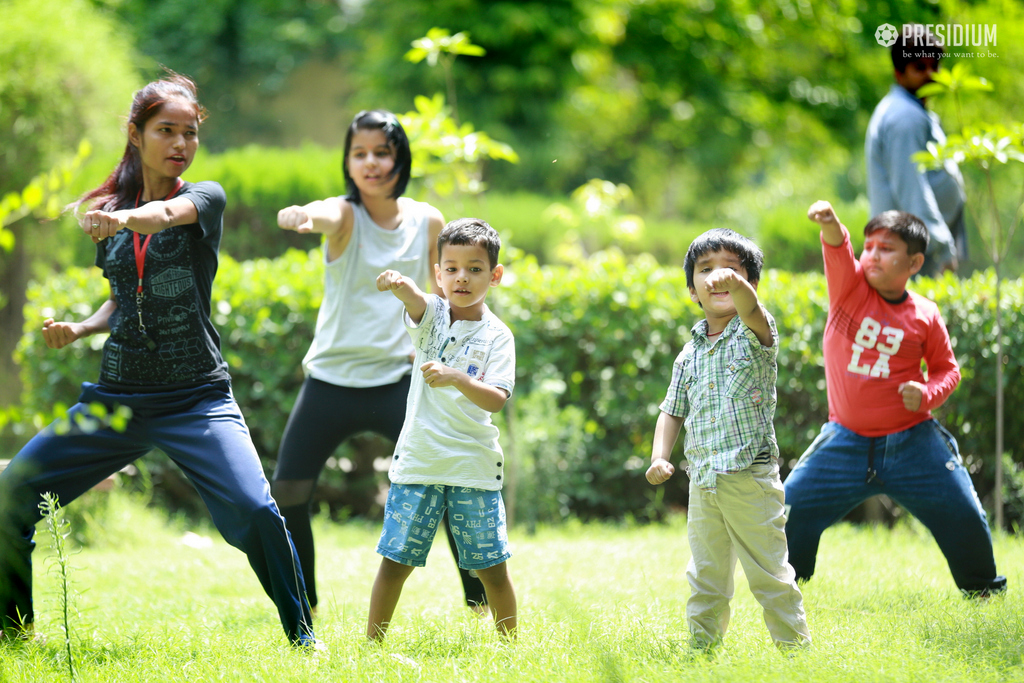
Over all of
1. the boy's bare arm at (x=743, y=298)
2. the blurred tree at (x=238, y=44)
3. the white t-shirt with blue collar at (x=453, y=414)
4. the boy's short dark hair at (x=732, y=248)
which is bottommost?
the white t-shirt with blue collar at (x=453, y=414)

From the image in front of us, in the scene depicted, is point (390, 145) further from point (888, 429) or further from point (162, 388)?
point (888, 429)

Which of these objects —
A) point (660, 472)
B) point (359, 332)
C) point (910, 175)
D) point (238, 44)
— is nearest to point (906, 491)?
point (660, 472)

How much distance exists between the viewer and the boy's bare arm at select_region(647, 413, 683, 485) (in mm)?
2799

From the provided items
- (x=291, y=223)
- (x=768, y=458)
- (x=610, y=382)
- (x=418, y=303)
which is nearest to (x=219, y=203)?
(x=291, y=223)

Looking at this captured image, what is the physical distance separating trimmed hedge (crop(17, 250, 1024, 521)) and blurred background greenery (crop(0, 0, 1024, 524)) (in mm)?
112

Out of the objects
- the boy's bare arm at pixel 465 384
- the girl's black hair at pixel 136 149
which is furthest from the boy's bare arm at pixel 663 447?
the girl's black hair at pixel 136 149

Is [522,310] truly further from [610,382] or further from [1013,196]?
[1013,196]

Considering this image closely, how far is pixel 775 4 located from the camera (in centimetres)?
1509

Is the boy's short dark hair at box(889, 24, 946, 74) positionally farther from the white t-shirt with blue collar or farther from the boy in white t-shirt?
the white t-shirt with blue collar

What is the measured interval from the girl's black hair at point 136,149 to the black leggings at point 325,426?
1.00m

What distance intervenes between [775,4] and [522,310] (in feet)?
38.7

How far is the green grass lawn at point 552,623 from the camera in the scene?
8.69ft

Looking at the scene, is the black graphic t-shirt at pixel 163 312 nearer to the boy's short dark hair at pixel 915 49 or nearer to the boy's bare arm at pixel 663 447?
the boy's bare arm at pixel 663 447

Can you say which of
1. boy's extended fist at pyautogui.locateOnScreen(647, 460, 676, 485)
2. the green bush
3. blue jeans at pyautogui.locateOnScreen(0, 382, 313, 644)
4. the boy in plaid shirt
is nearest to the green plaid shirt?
the boy in plaid shirt
